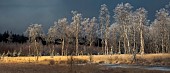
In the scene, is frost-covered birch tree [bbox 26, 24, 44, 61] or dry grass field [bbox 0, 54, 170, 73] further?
frost-covered birch tree [bbox 26, 24, 44, 61]

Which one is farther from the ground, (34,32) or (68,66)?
(34,32)

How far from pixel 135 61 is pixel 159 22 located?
4962 cm

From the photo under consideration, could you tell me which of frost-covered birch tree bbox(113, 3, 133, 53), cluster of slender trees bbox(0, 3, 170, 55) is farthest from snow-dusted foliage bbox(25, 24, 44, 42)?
frost-covered birch tree bbox(113, 3, 133, 53)

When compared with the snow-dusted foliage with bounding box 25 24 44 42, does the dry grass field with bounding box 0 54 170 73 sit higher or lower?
lower

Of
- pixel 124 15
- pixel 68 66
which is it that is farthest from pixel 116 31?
pixel 68 66

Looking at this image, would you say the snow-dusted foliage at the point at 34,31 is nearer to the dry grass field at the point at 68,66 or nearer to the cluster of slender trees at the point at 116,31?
the cluster of slender trees at the point at 116,31

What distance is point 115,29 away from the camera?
482 ft

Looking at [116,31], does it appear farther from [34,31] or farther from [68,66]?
[68,66]

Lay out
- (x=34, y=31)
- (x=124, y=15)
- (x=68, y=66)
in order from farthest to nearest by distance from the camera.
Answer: (x=34, y=31) < (x=124, y=15) < (x=68, y=66)

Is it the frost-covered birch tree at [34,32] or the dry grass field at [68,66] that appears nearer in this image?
the dry grass field at [68,66]

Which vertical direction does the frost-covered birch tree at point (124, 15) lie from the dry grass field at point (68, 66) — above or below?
above

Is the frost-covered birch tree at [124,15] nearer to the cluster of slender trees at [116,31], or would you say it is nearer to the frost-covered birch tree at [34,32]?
the cluster of slender trees at [116,31]

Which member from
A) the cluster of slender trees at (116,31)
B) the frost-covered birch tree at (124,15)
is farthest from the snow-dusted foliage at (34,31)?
the frost-covered birch tree at (124,15)

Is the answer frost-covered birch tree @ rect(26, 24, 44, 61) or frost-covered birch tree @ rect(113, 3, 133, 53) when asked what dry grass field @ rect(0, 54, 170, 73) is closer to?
frost-covered birch tree @ rect(113, 3, 133, 53)
